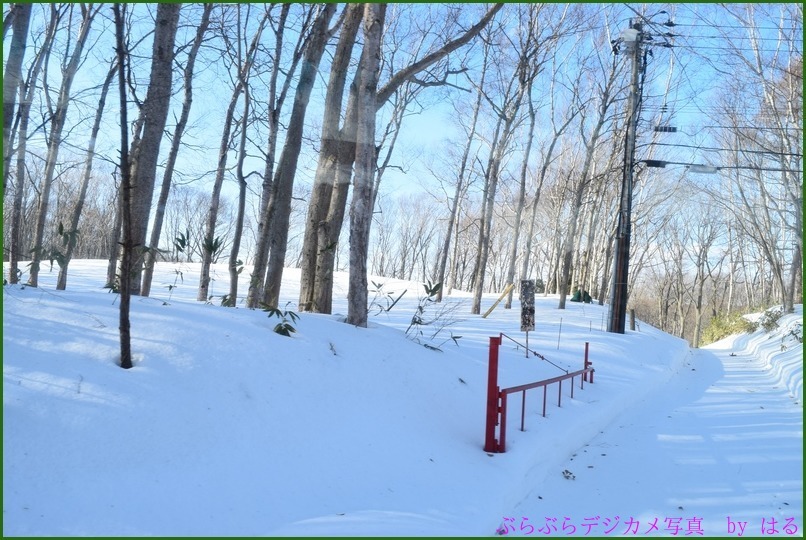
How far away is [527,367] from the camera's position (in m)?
9.48

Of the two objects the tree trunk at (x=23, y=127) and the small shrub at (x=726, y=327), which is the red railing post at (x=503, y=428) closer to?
the tree trunk at (x=23, y=127)

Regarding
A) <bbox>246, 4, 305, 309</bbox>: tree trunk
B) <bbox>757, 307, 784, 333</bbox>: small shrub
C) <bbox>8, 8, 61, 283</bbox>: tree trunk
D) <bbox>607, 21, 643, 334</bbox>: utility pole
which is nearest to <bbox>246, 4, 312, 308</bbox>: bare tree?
<bbox>246, 4, 305, 309</bbox>: tree trunk

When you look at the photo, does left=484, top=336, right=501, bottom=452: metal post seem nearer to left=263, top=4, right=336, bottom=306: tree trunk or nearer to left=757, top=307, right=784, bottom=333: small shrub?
left=263, top=4, right=336, bottom=306: tree trunk

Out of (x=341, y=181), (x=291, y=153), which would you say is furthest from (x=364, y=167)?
(x=291, y=153)

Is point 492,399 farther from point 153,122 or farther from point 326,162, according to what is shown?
point 153,122

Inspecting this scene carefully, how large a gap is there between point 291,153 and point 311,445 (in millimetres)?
7277

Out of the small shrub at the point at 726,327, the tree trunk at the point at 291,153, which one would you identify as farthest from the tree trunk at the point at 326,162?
the small shrub at the point at 726,327

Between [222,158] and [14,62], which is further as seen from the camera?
[222,158]

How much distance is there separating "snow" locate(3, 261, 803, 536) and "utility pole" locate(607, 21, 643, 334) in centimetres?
895

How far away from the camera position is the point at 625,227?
17172 mm

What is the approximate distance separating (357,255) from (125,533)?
516cm

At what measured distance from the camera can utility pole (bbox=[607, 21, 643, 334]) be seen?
17188 millimetres

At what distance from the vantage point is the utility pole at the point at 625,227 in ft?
56.4

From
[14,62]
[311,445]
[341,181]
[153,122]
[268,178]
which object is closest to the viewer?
[311,445]
